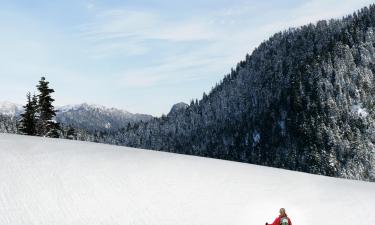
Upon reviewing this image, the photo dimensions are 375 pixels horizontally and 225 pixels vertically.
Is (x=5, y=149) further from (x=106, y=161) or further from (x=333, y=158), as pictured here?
(x=333, y=158)

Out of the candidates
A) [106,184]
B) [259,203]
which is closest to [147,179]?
[106,184]

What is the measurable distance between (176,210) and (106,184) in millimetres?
2783

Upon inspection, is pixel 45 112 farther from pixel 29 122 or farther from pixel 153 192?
pixel 153 192

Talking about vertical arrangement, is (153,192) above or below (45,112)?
below

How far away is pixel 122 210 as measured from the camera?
1570 cm

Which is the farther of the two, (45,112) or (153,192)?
(45,112)

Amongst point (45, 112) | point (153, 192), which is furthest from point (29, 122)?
point (153, 192)

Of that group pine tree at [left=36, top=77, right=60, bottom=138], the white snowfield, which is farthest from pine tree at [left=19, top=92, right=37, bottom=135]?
the white snowfield

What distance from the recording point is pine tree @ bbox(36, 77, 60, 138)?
4928 centimetres

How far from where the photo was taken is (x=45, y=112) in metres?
49.7

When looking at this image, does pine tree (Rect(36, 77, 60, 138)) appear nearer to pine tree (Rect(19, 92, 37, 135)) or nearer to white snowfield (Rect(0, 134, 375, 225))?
pine tree (Rect(19, 92, 37, 135))

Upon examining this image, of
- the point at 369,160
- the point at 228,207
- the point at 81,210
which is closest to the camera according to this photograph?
the point at 81,210

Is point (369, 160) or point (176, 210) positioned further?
point (369, 160)

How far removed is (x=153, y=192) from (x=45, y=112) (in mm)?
35087
